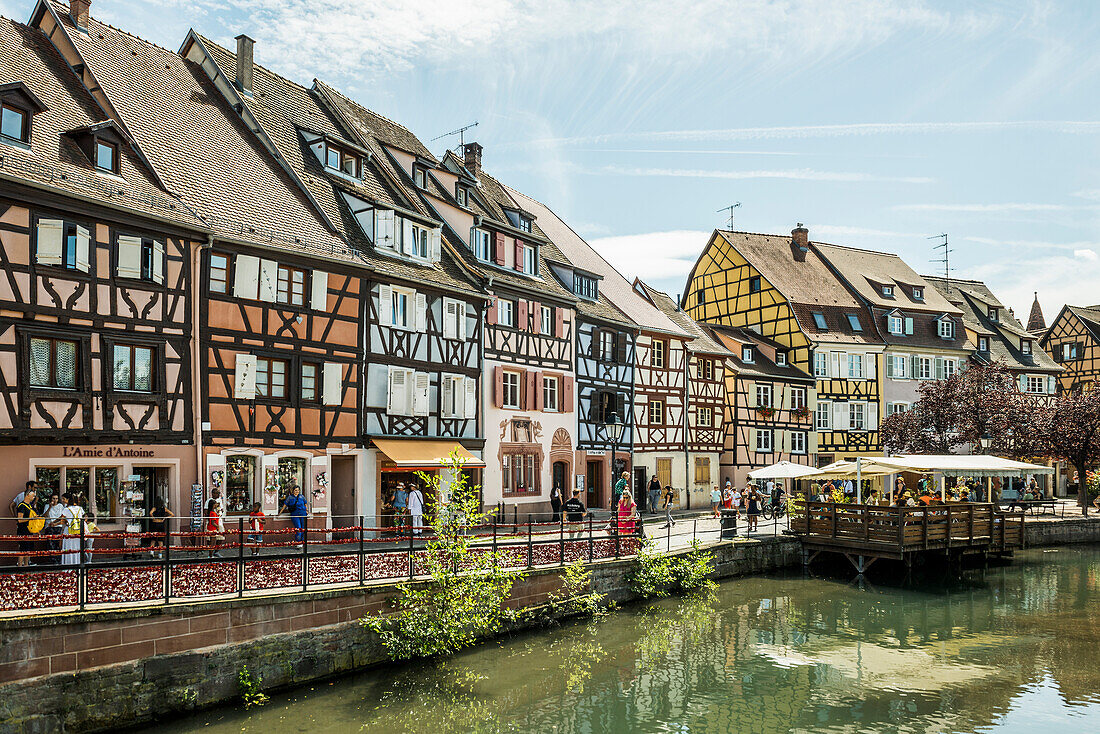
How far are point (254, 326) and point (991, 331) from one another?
48.8m

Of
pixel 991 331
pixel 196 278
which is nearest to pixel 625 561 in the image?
pixel 196 278

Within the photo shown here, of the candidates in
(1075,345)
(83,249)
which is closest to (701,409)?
(83,249)

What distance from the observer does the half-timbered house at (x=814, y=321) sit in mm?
47906

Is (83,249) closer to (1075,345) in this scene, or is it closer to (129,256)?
(129,256)

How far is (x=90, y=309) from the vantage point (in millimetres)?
18594

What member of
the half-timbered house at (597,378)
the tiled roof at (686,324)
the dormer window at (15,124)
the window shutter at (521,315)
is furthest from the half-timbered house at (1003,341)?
the dormer window at (15,124)

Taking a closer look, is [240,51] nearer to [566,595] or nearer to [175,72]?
[175,72]

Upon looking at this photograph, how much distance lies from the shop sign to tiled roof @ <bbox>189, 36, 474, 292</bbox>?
758 cm

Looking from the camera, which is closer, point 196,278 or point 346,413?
point 196,278

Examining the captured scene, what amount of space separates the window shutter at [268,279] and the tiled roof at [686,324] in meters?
22.7

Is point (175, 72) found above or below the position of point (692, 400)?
above

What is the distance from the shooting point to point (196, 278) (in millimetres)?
20750

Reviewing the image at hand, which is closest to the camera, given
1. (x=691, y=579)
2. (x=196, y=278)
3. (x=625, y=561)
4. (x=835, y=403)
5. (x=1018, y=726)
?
(x=1018, y=726)

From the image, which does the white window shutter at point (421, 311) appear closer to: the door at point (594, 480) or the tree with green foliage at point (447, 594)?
the tree with green foliage at point (447, 594)
